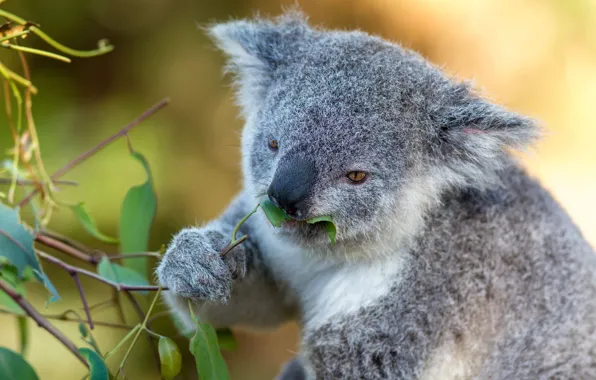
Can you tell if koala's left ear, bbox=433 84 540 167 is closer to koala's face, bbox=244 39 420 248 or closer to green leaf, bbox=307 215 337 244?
koala's face, bbox=244 39 420 248

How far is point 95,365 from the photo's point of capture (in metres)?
1.39

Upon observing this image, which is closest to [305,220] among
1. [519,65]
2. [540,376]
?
[540,376]

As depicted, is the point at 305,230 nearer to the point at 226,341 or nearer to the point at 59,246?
the point at 226,341

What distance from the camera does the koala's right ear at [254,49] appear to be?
6.96 feet

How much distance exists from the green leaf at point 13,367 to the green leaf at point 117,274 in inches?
11.5

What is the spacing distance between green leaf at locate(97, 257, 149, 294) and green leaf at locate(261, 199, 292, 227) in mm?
416

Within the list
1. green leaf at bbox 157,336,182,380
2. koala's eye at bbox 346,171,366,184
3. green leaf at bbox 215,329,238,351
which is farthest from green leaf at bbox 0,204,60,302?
koala's eye at bbox 346,171,366,184

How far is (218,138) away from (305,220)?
3477mm

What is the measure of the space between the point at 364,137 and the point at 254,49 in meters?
0.59

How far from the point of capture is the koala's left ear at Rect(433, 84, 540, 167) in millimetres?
1827

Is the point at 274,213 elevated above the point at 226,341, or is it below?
above

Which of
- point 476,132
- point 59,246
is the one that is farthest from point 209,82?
point 59,246

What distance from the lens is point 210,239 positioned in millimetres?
1932

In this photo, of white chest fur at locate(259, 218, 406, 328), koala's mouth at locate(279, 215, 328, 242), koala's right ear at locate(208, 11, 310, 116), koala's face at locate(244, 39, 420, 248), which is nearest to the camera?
koala's face at locate(244, 39, 420, 248)
